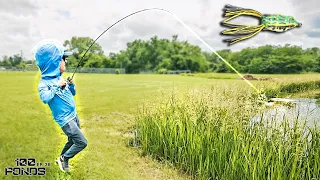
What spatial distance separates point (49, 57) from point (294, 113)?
5.44 ft

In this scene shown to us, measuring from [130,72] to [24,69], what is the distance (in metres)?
0.80

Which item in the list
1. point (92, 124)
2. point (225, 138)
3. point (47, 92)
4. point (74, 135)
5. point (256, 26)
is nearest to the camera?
point (47, 92)

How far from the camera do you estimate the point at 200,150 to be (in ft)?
7.97

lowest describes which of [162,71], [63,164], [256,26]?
[63,164]

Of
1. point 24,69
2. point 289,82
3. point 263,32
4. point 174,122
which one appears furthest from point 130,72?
point 289,82

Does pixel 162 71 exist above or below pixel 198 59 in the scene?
below

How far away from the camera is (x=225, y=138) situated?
2.31 metres

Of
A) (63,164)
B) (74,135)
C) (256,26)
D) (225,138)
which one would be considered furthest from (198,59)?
(63,164)

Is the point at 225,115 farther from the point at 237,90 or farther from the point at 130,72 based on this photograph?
the point at 130,72

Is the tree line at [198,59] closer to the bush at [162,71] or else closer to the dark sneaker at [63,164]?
the bush at [162,71]

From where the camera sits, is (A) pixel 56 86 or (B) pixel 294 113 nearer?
(A) pixel 56 86

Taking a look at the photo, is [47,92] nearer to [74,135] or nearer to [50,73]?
[50,73]

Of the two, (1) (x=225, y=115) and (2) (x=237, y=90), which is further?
(2) (x=237, y=90)

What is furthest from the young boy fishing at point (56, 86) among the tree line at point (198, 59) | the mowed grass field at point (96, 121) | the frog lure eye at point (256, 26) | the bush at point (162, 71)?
the frog lure eye at point (256, 26)
